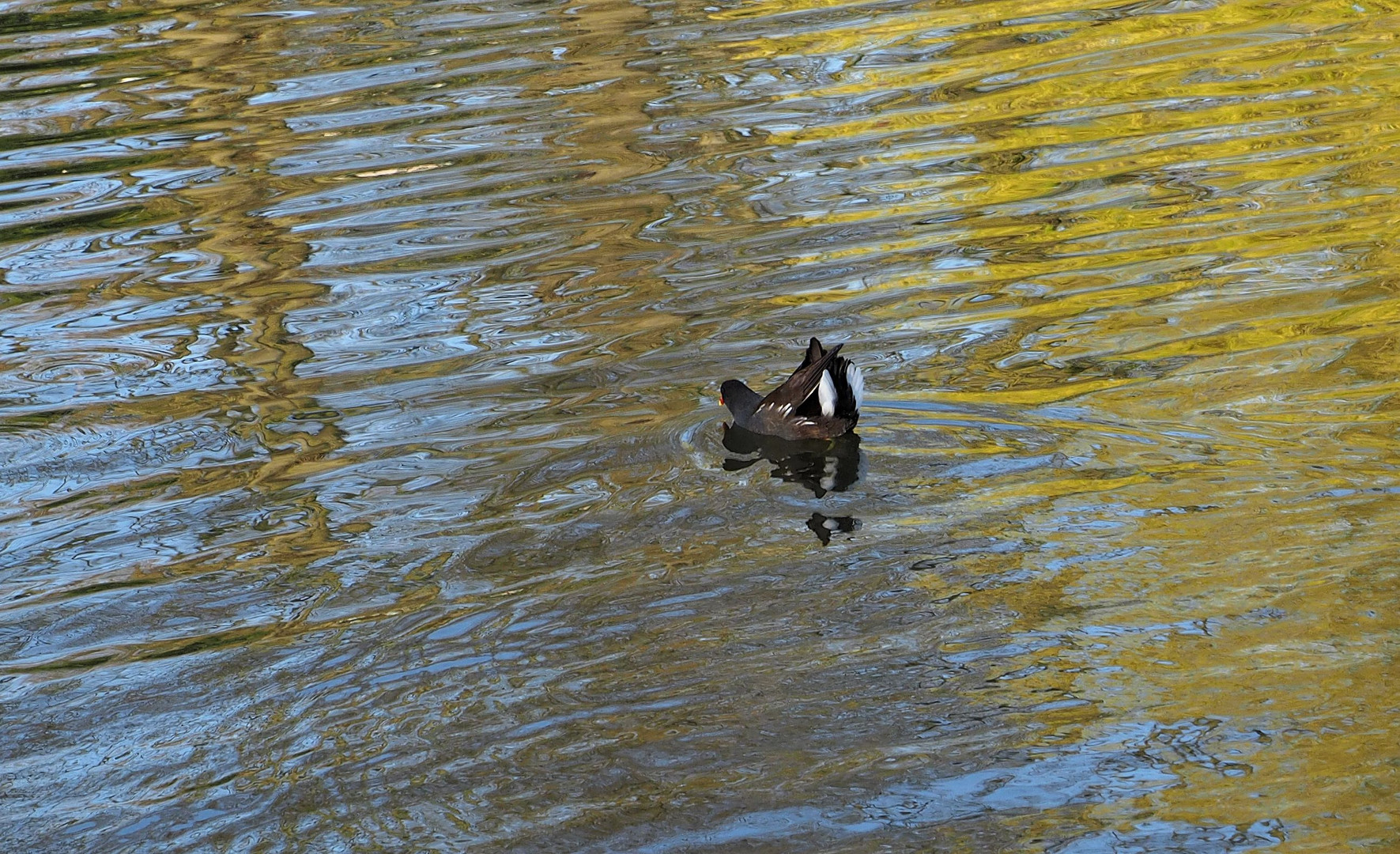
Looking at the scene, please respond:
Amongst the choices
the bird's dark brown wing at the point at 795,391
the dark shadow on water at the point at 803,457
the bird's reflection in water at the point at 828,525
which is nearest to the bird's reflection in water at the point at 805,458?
the dark shadow on water at the point at 803,457

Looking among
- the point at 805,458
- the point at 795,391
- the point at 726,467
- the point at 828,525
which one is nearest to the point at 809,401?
the point at 795,391

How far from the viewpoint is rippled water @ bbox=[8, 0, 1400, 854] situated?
4562 millimetres

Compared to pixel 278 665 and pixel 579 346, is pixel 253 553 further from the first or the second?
pixel 579 346

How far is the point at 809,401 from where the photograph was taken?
23.1 ft

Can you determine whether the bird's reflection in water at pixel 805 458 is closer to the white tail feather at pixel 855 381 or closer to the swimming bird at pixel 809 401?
the swimming bird at pixel 809 401

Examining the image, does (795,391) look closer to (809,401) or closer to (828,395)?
(809,401)

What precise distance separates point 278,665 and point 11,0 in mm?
16111

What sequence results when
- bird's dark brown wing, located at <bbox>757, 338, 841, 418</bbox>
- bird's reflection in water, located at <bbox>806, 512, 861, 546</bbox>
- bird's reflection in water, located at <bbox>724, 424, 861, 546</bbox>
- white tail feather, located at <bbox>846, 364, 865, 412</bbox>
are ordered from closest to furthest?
bird's reflection in water, located at <bbox>806, 512, 861, 546</bbox>, bird's reflection in water, located at <bbox>724, 424, 861, 546</bbox>, white tail feather, located at <bbox>846, 364, 865, 412</bbox>, bird's dark brown wing, located at <bbox>757, 338, 841, 418</bbox>

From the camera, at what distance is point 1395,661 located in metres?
4.69

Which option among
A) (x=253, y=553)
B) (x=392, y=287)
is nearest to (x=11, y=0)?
(x=392, y=287)

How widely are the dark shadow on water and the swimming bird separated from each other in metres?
0.05

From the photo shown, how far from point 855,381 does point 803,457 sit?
51 cm

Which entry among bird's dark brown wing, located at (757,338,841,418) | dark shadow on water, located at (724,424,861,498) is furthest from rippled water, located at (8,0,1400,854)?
bird's dark brown wing, located at (757,338,841,418)

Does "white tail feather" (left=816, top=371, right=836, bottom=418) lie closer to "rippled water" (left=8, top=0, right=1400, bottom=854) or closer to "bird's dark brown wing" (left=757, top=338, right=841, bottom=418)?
→ "bird's dark brown wing" (left=757, top=338, right=841, bottom=418)
